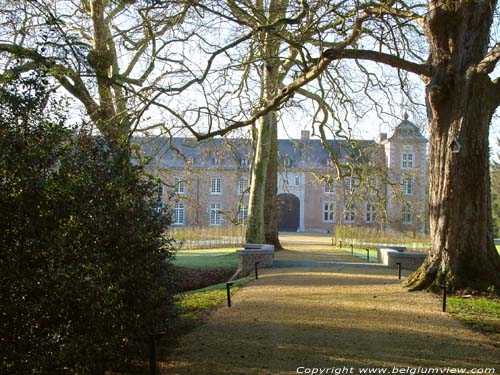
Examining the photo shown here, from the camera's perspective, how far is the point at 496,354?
6.16 m

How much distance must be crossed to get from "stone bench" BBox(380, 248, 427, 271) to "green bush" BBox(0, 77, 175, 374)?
979 cm

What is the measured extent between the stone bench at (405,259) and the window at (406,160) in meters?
31.0

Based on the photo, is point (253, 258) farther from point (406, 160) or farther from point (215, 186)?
point (215, 186)

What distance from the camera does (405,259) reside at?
1470cm

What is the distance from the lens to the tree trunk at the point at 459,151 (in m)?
10.0

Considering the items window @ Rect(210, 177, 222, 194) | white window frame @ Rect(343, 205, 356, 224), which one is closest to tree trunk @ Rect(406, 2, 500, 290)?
white window frame @ Rect(343, 205, 356, 224)

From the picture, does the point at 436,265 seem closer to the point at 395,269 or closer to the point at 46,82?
the point at 395,269

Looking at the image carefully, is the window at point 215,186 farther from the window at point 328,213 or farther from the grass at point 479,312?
the grass at point 479,312

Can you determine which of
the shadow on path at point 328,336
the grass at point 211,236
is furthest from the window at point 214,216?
the shadow on path at point 328,336

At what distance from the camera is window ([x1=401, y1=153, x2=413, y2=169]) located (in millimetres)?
45228

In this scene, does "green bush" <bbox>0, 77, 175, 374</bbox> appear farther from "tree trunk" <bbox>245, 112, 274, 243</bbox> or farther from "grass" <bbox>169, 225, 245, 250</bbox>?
"grass" <bbox>169, 225, 245, 250</bbox>

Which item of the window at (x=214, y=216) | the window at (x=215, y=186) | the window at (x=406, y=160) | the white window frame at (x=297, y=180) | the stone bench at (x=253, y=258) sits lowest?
the stone bench at (x=253, y=258)

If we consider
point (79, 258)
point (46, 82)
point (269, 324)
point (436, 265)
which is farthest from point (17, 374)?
point (436, 265)

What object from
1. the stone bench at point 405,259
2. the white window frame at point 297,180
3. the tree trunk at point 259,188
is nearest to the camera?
the stone bench at point 405,259
